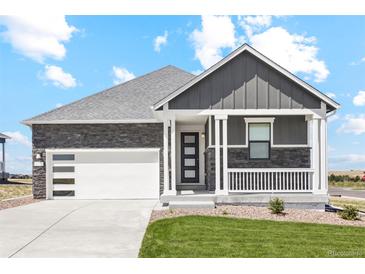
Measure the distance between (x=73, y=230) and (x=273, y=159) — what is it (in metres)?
8.40

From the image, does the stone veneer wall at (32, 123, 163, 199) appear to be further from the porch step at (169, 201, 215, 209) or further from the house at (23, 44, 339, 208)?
the porch step at (169, 201, 215, 209)

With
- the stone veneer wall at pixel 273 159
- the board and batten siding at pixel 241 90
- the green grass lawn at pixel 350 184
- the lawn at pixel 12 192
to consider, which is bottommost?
the green grass lawn at pixel 350 184

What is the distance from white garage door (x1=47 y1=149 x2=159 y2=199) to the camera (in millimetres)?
18719

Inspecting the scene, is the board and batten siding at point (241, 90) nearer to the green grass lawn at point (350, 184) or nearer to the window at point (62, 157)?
the window at point (62, 157)

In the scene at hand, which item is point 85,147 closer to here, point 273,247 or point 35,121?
point 35,121

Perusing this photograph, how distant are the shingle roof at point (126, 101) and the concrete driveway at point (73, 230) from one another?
4.68m

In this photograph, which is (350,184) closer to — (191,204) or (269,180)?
(269,180)

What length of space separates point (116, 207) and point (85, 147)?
14.6 ft

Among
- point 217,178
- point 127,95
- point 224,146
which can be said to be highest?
point 127,95

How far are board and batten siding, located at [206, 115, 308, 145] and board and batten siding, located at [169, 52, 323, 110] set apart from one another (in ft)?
4.59

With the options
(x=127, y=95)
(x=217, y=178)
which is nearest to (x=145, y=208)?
(x=217, y=178)

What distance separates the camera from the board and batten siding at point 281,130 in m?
16.3

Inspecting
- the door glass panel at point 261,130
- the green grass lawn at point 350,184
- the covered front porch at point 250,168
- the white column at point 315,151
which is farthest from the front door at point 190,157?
the green grass lawn at point 350,184

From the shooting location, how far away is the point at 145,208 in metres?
14.7
